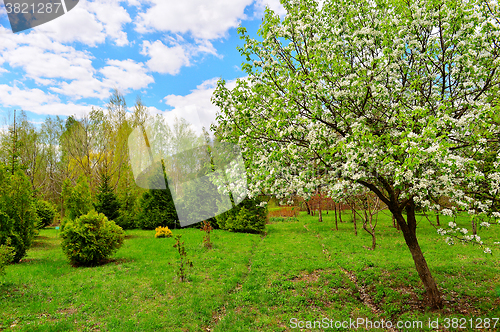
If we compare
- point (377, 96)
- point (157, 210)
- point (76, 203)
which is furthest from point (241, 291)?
point (157, 210)

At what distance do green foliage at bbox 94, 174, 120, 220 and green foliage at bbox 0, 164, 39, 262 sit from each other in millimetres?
6652

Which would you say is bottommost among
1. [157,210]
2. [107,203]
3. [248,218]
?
[248,218]

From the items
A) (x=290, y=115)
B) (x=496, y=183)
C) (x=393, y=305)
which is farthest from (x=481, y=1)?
(x=393, y=305)

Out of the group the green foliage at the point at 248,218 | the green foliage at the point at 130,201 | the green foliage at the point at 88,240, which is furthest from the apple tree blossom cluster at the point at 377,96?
the green foliage at the point at 130,201

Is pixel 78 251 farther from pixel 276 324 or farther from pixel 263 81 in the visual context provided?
pixel 263 81

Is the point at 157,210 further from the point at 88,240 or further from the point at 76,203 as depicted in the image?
the point at 88,240

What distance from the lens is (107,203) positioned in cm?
1600

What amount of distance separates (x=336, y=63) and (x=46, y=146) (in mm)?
34028

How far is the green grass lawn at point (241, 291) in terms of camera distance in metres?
5.06

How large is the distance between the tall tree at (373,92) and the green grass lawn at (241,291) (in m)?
1.43

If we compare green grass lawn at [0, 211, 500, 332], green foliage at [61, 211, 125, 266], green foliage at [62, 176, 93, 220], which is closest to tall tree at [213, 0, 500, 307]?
green grass lawn at [0, 211, 500, 332]

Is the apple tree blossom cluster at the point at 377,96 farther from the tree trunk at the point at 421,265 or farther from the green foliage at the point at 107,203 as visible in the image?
the green foliage at the point at 107,203

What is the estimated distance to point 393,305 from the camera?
5648 millimetres

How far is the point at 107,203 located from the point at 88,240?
8.24 meters
